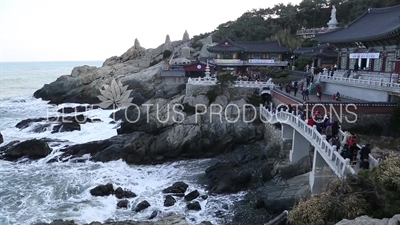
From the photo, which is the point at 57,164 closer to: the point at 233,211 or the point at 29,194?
the point at 29,194

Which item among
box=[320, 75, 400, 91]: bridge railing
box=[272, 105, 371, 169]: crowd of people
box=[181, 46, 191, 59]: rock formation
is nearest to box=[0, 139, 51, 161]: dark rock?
box=[272, 105, 371, 169]: crowd of people

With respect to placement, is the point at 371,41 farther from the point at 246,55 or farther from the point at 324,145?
the point at 246,55

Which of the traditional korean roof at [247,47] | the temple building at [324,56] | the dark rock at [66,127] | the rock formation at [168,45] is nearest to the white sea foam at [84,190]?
the dark rock at [66,127]

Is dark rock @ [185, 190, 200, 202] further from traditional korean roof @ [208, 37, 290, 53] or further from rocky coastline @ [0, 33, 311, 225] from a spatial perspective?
traditional korean roof @ [208, 37, 290, 53]

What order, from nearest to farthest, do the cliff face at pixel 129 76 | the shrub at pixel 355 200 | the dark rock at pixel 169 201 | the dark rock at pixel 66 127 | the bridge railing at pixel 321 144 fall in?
the shrub at pixel 355 200 < the bridge railing at pixel 321 144 < the dark rock at pixel 169 201 < the dark rock at pixel 66 127 < the cliff face at pixel 129 76

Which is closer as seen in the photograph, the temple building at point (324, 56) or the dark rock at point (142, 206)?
the dark rock at point (142, 206)

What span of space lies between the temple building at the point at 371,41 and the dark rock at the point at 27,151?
3000 centimetres

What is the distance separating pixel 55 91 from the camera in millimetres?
64875

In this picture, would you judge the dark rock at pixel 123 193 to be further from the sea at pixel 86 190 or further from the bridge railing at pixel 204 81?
the bridge railing at pixel 204 81

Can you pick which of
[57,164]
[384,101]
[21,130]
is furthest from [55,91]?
[384,101]

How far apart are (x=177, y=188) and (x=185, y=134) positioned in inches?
334

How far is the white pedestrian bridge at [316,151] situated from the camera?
1488 cm

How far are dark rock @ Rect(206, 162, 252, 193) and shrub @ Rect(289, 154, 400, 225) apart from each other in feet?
41.4

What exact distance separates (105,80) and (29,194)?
3846 cm
